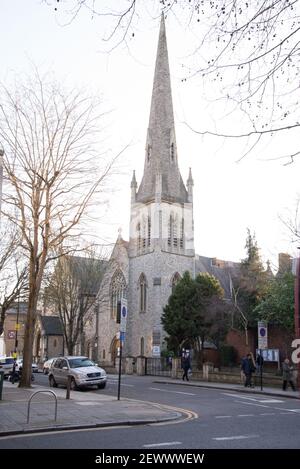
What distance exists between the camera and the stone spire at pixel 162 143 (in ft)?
204

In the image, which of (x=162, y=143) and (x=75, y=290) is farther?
(x=162, y=143)

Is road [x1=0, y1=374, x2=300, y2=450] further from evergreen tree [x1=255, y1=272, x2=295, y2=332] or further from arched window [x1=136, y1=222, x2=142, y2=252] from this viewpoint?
arched window [x1=136, y1=222, x2=142, y2=252]

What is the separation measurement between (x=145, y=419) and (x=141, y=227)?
1930 inches

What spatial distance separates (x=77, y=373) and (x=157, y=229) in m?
34.9

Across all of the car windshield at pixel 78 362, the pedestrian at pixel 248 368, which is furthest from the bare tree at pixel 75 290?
the pedestrian at pixel 248 368

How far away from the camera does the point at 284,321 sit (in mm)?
34625

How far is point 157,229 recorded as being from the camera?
193 feet

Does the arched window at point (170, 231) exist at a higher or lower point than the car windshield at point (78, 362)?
higher

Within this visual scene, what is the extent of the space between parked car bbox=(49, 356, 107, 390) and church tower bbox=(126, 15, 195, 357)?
1086 inches

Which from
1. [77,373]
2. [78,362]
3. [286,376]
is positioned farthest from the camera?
[78,362]

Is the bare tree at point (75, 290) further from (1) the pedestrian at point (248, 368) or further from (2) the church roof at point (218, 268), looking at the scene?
(2) the church roof at point (218, 268)

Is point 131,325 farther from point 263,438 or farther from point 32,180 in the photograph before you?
point 263,438

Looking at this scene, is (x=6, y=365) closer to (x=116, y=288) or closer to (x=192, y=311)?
(x=192, y=311)

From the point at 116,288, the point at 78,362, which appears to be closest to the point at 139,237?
the point at 116,288
